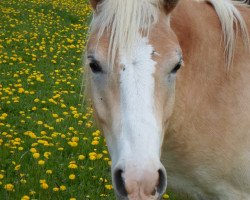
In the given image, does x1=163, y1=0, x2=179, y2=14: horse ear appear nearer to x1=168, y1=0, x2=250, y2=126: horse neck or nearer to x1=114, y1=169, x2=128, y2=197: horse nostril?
x1=168, y1=0, x2=250, y2=126: horse neck

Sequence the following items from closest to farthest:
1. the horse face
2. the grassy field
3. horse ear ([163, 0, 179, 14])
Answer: the horse face < horse ear ([163, 0, 179, 14]) < the grassy field

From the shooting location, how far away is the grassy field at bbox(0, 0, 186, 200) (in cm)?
466

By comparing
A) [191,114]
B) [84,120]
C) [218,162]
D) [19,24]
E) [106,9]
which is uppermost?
[106,9]

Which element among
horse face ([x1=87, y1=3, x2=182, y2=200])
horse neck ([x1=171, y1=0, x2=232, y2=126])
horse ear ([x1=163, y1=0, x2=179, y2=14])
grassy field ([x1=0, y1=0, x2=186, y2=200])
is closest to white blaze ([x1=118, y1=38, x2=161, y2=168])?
horse face ([x1=87, y1=3, x2=182, y2=200])

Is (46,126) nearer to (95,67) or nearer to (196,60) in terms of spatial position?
(196,60)

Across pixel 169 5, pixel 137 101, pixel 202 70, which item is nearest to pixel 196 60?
pixel 202 70

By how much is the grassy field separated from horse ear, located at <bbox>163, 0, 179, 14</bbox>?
141 cm

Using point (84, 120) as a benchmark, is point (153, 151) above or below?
above

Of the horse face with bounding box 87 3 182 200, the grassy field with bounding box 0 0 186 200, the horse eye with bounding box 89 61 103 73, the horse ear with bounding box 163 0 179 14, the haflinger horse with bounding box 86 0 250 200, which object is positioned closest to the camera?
the horse face with bounding box 87 3 182 200

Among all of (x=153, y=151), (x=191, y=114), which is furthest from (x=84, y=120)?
(x=153, y=151)

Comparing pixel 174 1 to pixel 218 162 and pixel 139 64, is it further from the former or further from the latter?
pixel 218 162

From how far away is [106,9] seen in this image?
2.99 meters

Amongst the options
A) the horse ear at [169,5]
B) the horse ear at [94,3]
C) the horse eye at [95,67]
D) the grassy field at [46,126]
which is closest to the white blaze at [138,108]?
the horse eye at [95,67]

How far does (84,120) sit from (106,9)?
3.52 meters
